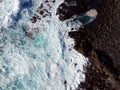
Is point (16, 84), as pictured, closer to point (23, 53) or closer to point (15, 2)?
point (23, 53)

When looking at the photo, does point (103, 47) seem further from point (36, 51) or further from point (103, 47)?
point (36, 51)

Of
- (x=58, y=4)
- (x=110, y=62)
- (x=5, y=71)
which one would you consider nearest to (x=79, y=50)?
(x=110, y=62)

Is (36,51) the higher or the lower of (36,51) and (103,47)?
the lower

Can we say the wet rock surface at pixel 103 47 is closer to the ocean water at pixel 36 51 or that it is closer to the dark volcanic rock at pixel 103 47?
the dark volcanic rock at pixel 103 47

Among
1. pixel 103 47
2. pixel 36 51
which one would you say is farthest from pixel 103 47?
pixel 36 51

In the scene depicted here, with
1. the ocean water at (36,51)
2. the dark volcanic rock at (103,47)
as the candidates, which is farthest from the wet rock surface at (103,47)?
the ocean water at (36,51)
